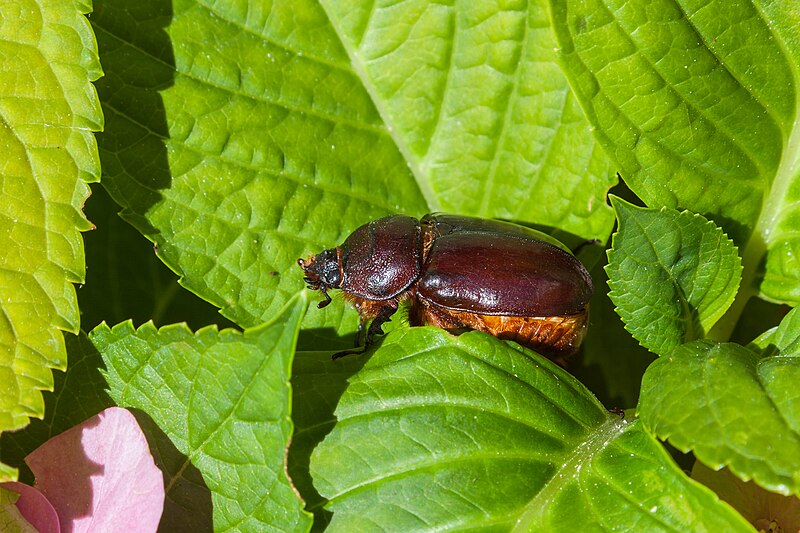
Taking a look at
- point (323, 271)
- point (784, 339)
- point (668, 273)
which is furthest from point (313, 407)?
point (784, 339)

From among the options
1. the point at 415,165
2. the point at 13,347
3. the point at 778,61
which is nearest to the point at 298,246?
the point at 415,165

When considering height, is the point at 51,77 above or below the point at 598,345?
above

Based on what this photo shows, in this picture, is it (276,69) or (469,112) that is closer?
(276,69)

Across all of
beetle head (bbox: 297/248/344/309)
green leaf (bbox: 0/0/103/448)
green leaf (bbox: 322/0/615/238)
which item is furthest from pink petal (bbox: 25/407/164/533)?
green leaf (bbox: 322/0/615/238)

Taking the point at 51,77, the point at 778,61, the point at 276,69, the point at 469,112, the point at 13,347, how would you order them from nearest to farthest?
the point at 13,347, the point at 51,77, the point at 778,61, the point at 276,69, the point at 469,112

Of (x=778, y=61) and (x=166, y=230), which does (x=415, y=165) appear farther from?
(x=778, y=61)

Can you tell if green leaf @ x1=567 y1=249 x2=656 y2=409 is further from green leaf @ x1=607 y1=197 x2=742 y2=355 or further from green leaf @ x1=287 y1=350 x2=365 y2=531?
green leaf @ x1=287 y1=350 x2=365 y2=531

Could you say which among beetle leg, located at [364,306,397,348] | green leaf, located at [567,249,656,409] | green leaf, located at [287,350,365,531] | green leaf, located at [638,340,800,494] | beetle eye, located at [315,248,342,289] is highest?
green leaf, located at [638,340,800,494]

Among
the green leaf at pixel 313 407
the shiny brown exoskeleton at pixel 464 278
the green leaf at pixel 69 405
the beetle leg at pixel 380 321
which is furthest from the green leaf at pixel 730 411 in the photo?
the green leaf at pixel 69 405
